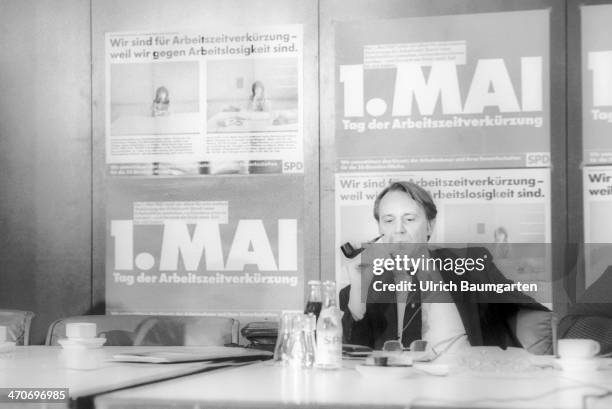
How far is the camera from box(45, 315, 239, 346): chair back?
2.80m

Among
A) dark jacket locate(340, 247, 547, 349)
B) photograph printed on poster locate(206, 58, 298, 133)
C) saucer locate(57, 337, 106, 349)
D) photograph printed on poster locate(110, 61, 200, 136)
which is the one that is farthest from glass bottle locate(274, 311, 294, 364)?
photograph printed on poster locate(110, 61, 200, 136)

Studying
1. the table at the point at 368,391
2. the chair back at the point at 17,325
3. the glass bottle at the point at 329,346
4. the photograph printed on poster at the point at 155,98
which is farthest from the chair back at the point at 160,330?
the photograph printed on poster at the point at 155,98

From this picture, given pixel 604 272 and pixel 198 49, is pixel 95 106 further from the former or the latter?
pixel 604 272

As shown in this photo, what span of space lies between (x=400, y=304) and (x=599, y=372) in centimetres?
191

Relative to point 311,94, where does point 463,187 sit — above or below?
below

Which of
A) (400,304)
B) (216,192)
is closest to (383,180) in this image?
(400,304)

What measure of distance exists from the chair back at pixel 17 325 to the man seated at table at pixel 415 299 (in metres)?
1.51

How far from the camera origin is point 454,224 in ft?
12.3

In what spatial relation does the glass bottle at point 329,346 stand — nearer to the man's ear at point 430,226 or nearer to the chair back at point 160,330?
the chair back at point 160,330

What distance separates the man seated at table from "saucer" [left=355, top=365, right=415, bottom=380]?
163cm

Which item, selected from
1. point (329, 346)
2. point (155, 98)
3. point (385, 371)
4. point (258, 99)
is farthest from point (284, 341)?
point (155, 98)

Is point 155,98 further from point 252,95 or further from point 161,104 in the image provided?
point 252,95

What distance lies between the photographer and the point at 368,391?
64.5 inches

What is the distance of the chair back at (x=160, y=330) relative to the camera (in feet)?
9.18
